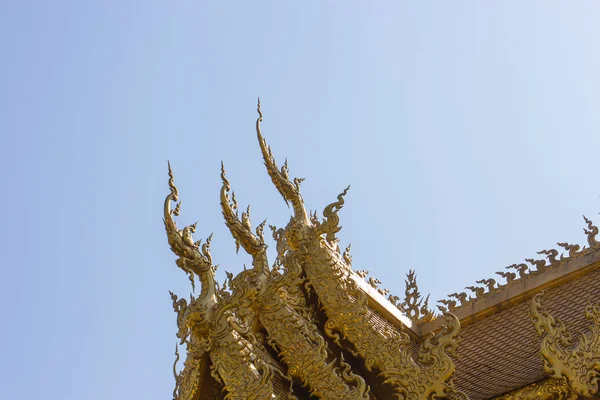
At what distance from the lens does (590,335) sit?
804 centimetres

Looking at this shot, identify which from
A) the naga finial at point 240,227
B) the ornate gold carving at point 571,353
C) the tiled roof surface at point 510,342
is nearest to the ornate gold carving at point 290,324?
the naga finial at point 240,227

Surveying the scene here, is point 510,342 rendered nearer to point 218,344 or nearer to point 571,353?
point 571,353

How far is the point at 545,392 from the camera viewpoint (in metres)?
8.21

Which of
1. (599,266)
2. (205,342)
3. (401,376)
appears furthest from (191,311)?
(599,266)

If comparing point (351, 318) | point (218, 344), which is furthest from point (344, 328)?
point (218, 344)

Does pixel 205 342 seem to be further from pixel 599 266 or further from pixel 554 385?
pixel 599 266

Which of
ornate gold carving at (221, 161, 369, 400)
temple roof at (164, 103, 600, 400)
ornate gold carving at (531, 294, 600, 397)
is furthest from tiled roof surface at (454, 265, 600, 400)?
ornate gold carving at (221, 161, 369, 400)

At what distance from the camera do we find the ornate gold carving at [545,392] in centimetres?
806

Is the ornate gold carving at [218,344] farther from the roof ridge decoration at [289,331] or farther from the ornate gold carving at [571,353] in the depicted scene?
the ornate gold carving at [571,353]

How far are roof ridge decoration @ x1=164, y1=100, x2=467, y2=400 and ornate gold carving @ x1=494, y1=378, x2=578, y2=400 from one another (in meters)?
0.39

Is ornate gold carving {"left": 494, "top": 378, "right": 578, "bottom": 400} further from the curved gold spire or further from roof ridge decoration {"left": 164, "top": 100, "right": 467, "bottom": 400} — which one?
the curved gold spire

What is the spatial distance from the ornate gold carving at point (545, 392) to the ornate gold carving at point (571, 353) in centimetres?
12

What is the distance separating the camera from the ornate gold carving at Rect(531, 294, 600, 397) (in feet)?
25.8

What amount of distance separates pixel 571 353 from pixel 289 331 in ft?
8.43
